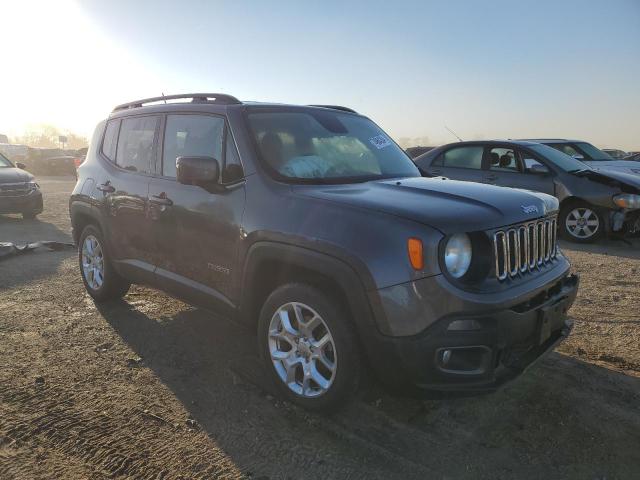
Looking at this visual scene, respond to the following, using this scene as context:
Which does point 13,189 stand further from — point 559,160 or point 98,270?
point 559,160

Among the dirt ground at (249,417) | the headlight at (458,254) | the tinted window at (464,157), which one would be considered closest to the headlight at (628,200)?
the tinted window at (464,157)

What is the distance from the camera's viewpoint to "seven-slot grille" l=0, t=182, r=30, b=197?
10477mm

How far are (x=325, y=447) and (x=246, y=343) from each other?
158cm

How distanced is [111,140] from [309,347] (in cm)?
322

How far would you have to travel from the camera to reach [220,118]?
3.67 m

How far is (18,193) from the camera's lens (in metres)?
10.6

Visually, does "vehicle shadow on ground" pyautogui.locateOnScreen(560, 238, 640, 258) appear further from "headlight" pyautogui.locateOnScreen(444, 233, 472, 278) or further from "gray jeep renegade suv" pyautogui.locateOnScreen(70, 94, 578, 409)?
"headlight" pyautogui.locateOnScreen(444, 233, 472, 278)

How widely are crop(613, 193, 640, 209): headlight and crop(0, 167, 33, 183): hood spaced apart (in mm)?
11318

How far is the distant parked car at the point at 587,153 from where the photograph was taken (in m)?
9.82

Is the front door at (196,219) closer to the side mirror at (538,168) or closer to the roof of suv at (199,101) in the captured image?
the roof of suv at (199,101)

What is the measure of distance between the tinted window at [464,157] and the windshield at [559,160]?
879 mm

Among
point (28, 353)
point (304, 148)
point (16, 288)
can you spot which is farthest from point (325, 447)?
point (16, 288)

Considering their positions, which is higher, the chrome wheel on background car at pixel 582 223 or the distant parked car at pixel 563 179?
the distant parked car at pixel 563 179

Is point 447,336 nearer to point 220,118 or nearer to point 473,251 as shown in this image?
point 473,251
